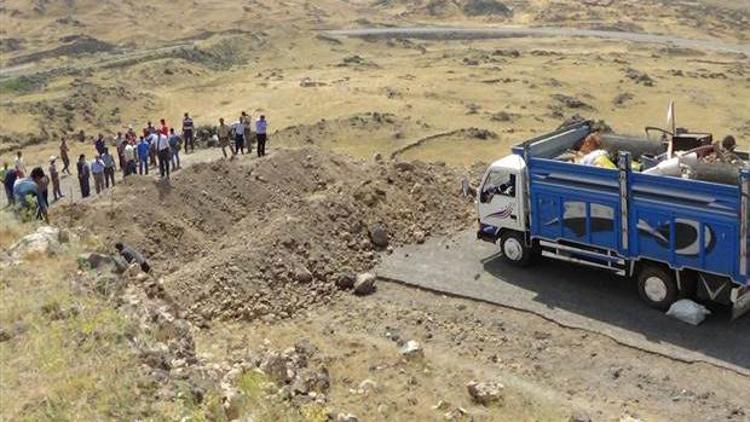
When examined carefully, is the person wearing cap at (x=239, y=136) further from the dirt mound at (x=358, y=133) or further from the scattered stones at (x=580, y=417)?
the scattered stones at (x=580, y=417)

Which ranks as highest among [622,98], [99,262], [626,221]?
[99,262]

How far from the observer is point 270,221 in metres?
19.4

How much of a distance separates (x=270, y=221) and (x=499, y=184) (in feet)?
17.7

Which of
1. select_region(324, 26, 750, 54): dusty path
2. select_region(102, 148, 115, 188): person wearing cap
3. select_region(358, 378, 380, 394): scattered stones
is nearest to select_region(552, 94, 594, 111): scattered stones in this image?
select_region(102, 148, 115, 188): person wearing cap

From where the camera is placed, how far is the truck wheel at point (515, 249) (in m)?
18.1

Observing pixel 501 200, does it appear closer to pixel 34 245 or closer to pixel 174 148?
pixel 34 245

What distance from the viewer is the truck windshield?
58.9 ft

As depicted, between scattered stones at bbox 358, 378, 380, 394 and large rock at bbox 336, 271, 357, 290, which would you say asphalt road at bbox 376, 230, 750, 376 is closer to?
large rock at bbox 336, 271, 357, 290

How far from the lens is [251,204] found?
71.0 ft

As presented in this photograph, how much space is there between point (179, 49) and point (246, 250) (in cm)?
5167

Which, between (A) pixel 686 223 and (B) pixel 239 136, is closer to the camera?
(A) pixel 686 223

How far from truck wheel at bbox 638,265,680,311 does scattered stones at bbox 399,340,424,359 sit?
4.79 metres

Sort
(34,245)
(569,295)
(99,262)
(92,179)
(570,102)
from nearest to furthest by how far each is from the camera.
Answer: (34,245)
(99,262)
(569,295)
(92,179)
(570,102)

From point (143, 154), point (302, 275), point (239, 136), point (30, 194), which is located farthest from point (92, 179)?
point (302, 275)
